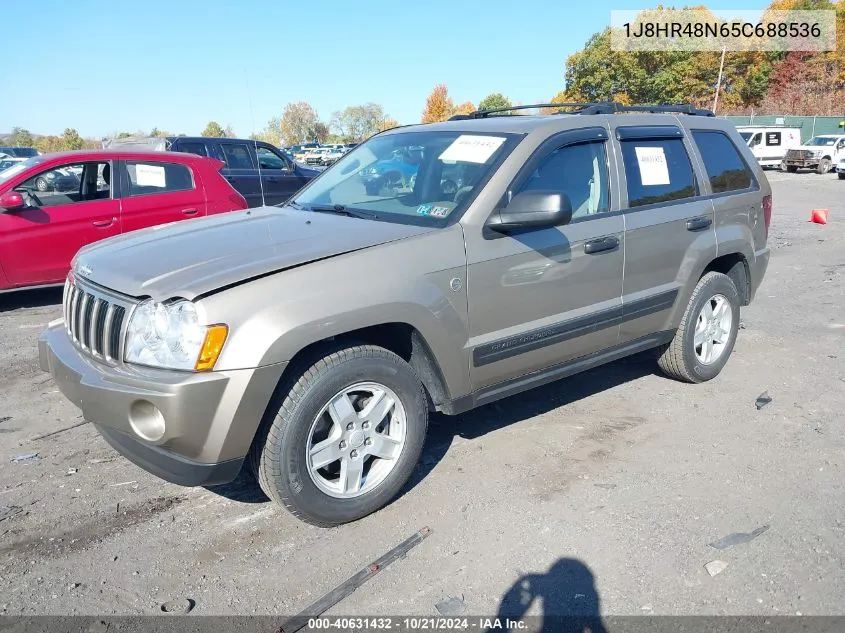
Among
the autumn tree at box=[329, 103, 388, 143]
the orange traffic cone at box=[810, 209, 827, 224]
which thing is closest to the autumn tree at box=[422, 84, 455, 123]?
the autumn tree at box=[329, 103, 388, 143]

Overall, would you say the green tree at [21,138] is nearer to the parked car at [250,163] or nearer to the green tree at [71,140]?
the green tree at [71,140]

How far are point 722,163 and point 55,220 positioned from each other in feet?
20.5

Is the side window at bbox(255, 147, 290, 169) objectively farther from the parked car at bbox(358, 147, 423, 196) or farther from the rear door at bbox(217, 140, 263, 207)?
the parked car at bbox(358, 147, 423, 196)

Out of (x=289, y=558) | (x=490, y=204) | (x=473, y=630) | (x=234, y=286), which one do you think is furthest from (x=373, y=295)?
(x=473, y=630)

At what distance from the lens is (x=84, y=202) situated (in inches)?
289

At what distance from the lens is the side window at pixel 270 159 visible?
466 inches

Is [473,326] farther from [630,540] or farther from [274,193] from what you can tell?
[274,193]

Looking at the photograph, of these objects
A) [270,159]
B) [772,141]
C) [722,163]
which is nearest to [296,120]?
[772,141]

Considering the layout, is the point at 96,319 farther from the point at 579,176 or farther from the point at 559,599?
the point at 579,176

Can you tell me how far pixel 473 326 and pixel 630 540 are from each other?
1.23 meters

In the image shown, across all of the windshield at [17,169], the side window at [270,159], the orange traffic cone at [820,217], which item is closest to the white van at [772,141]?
the orange traffic cone at [820,217]

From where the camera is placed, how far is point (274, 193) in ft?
37.4

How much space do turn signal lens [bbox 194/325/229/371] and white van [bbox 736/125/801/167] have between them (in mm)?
33271

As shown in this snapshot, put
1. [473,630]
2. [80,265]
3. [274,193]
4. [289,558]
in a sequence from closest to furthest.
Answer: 1. [473,630]
2. [289,558]
3. [80,265]
4. [274,193]
